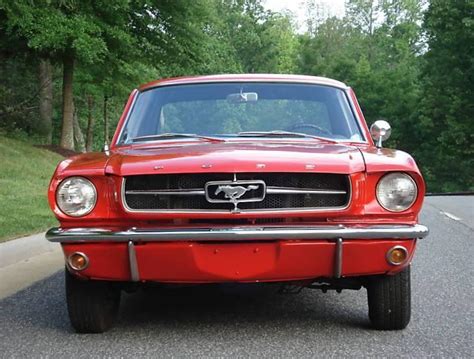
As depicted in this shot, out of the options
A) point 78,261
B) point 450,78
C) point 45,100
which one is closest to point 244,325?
point 78,261

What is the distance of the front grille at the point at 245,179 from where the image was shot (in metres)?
3.81

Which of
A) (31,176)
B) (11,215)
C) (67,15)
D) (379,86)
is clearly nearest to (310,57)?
(379,86)

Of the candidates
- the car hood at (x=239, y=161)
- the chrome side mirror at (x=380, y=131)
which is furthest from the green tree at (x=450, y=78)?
the car hood at (x=239, y=161)

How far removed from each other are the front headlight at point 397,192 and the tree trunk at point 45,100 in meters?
26.6

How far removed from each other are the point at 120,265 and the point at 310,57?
2336 inches

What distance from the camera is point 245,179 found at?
379 centimetres

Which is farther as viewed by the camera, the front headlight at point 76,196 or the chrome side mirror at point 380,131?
the chrome side mirror at point 380,131

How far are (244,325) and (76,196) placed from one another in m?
1.33

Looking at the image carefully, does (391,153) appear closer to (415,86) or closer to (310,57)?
(415,86)

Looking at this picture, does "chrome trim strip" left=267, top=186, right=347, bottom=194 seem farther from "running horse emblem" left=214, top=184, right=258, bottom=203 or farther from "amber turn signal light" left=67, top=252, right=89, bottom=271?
"amber turn signal light" left=67, top=252, right=89, bottom=271

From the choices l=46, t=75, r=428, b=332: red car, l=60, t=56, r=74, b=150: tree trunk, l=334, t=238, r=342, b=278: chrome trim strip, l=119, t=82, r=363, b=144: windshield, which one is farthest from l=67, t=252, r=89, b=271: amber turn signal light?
l=60, t=56, r=74, b=150: tree trunk

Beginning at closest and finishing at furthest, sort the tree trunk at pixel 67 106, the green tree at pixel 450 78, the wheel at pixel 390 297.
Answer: the wheel at pixel 390 297, the tree trunk at pixel 67 106, the green tree at pixel 450 78

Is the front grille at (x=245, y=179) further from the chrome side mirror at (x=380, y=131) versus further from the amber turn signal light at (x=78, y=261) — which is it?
the chrome side mirror at (x=380, y=131)

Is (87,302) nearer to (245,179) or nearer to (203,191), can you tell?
(203,191)
